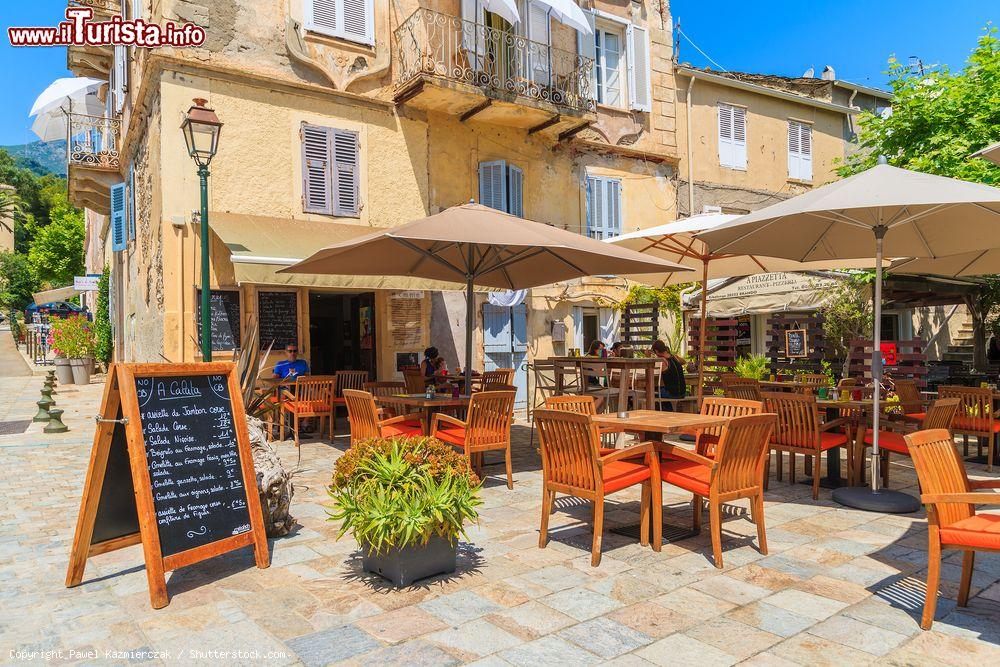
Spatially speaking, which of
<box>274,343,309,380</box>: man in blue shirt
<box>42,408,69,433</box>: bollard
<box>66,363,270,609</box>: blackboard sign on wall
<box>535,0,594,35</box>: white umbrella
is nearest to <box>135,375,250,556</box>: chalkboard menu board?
<box>66,363,270,609</box>: blackboard sign on wall

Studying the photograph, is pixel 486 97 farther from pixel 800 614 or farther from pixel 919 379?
pixel 800 614

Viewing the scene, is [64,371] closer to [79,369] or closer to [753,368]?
[79,369]

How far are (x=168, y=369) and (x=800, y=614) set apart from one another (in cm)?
367

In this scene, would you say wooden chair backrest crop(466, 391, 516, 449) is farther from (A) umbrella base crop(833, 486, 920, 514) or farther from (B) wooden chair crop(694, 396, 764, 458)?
(A) umbrella base crop(833, 486, 920, 514)

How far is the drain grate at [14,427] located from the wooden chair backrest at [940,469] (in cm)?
1150

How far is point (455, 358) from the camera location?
39.9ft

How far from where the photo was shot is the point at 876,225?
5.66m

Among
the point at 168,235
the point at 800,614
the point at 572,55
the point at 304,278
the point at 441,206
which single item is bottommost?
the point at 800,614

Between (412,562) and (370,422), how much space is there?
250 centimetres

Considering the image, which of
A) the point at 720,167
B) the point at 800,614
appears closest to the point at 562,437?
the point at 800,614

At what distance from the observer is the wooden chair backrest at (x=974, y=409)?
6992 millimetres

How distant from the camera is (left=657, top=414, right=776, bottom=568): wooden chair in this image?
421 centimetres

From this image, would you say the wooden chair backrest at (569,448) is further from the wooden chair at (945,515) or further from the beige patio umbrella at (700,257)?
the beige patio umbrella at (700,257)

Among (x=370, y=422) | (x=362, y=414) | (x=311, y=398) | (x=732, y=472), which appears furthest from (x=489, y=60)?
(x=732, y=472)
